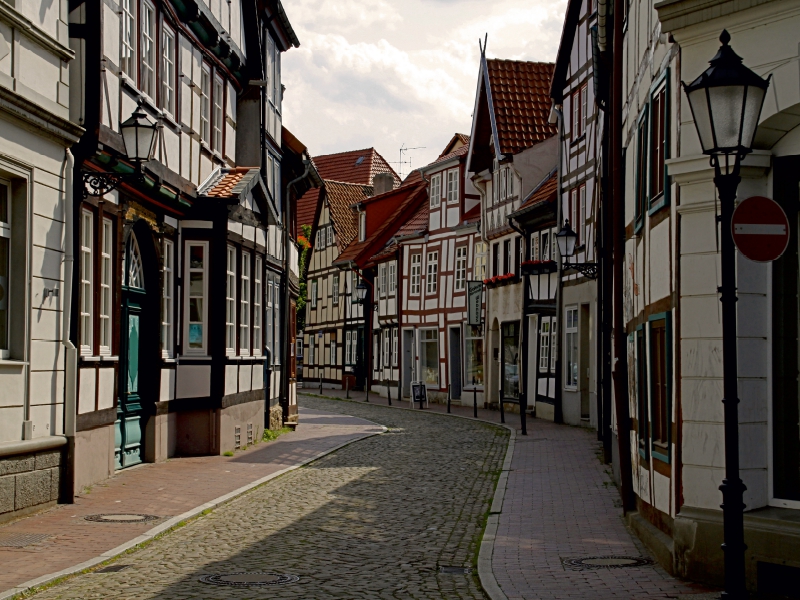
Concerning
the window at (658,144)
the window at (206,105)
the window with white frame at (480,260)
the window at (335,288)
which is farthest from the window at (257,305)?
the window at (335,288)

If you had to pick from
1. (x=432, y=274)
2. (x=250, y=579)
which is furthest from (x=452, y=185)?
(x=250, y=579)

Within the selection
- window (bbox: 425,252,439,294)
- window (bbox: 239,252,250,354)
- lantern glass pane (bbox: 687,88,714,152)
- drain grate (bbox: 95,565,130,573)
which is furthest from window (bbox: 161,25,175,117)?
window (bbox: 425,252,439,294)

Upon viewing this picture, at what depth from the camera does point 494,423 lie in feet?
97.0

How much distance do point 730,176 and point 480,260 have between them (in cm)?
3255

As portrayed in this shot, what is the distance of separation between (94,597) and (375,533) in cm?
397

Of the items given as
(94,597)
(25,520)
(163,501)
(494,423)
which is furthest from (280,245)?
(94,597)

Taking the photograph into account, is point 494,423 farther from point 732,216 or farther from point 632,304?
point 732,216

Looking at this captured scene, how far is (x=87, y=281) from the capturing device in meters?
13.9

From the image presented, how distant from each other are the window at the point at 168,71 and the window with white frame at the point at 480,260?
21.8 meters

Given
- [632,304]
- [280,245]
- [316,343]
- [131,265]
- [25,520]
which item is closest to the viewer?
[25,520]

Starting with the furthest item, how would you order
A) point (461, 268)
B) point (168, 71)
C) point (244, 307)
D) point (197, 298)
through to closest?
point (461, 268)
point (244, 307)
point (197, 298)
point (168, 71)

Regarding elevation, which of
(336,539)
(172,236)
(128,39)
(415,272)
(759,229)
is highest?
(128,39)

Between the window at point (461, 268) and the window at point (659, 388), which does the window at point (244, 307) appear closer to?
the window at point (659, 388)

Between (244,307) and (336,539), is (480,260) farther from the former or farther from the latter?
(336,539)
